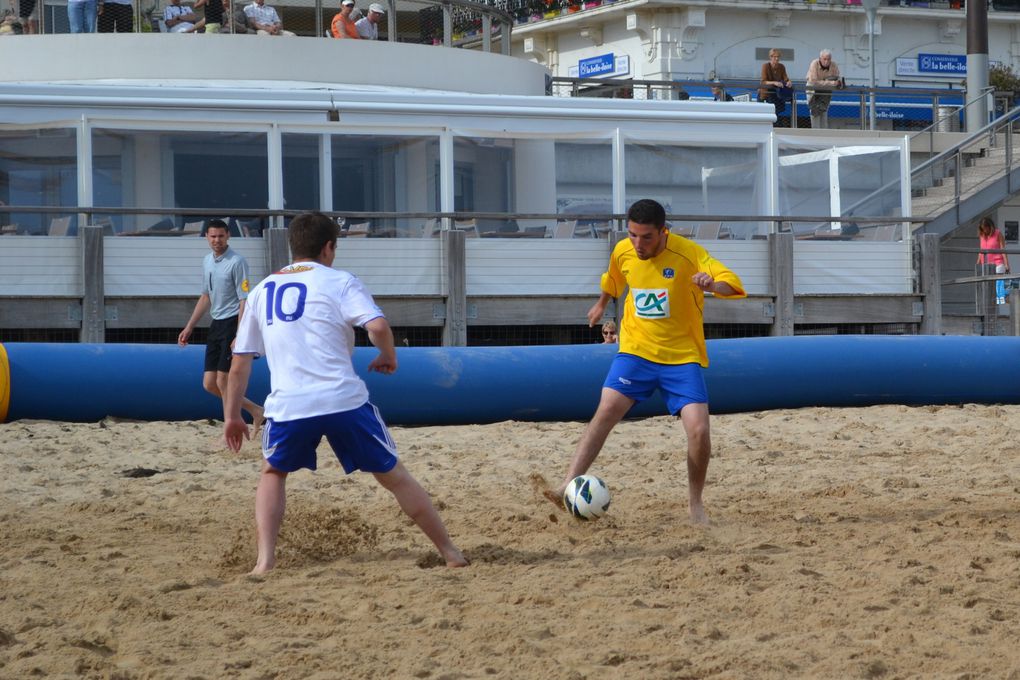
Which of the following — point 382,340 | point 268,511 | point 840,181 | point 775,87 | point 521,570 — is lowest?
point 521,570

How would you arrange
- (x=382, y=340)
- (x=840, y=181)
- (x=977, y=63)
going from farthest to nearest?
(x=977, y=63), (x=840, y=181), (x=382, y=340)

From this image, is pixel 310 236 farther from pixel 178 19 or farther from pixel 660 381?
pixel 178 19

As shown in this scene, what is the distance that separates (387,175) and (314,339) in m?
12.4

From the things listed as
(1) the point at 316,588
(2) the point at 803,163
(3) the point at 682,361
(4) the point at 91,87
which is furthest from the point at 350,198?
(1) the point at 316,588

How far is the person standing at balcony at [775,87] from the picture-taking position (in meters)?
23.1

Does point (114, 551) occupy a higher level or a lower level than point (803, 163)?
lower

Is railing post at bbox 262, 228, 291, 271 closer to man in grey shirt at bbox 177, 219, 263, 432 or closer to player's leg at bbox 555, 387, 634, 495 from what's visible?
man in grey shirt at bbox 177, 219, 263, 432

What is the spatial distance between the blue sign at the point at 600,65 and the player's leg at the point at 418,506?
3477 centimetres

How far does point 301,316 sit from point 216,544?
5.40ft

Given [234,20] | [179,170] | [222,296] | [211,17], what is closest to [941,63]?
[234,20]

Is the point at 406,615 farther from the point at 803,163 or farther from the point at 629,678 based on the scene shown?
the point at 803,163

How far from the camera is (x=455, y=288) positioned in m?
16.7

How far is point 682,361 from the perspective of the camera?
7.11 meters

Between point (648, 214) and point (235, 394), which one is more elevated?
point (648, 214)
